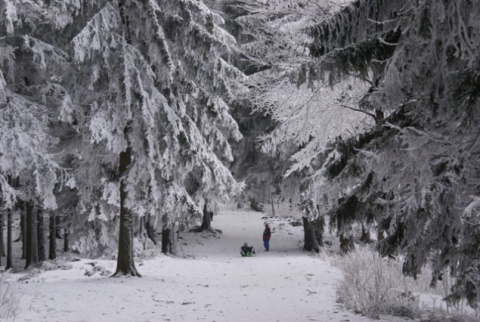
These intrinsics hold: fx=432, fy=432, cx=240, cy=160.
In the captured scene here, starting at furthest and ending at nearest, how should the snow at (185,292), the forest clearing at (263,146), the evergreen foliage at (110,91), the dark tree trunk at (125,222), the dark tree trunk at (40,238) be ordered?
the dark tree trunk at (40,238)
the dark tree trunk at (125,222)
the evergreen foliage at (110,91)
the snow at (185,292)
the forest clearing at (263,146)

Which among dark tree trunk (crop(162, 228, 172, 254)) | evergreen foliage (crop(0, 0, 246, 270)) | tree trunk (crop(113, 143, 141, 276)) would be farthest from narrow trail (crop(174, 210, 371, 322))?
evergreen foliage (crop(0, 0, 246, 270))

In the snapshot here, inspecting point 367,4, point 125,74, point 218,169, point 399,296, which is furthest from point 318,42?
point 218,169

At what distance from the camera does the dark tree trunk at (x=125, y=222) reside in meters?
11.8

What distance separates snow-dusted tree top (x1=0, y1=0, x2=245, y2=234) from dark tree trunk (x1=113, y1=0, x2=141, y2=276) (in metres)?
0.22

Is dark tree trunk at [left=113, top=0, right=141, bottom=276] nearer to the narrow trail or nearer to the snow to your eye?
the snow

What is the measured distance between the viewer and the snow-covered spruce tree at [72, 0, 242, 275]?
11.0 meters

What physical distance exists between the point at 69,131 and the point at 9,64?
2.43 m

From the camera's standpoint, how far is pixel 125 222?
12.2 m

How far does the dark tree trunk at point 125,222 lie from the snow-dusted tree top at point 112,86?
0.22m

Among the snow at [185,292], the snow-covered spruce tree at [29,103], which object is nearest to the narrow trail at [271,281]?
the snow at [185,292]

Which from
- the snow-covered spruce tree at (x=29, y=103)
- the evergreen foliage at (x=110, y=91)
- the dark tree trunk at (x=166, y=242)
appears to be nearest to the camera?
the snow-covered spruce tree at (x=29, y=103)

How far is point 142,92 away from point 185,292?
510cm

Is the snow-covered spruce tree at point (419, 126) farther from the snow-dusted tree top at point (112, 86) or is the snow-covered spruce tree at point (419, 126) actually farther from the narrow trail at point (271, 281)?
the snow-dusted tree top at point (112, 86)

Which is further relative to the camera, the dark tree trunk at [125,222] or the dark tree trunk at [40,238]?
the dark tree trunk at [40,238]
